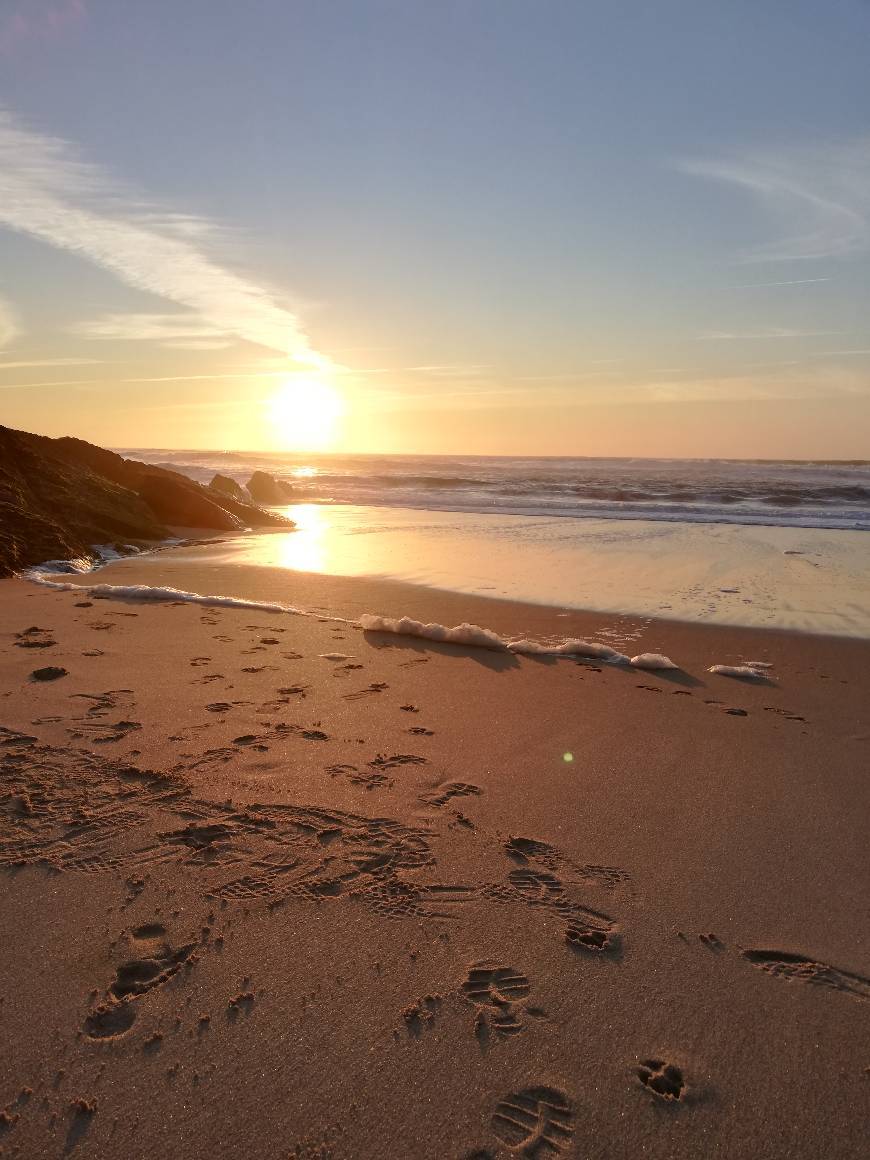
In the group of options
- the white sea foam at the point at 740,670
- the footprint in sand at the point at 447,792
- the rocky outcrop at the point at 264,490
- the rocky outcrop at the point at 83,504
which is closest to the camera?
the footprint in sand at the point at 447,792

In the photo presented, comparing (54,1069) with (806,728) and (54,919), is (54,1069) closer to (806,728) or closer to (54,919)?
(54,919)

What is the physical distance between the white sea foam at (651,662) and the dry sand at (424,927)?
0.90 meters

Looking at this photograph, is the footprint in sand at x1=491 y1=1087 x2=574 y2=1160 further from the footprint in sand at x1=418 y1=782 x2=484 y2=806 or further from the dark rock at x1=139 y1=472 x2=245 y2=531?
the dark rock at x1=139 y1=472 x2=245 y2=531

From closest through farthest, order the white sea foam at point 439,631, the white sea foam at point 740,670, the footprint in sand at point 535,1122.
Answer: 1. the footprint in sand at point 535,1122
2. the white sea foam at point 740,670
3. the white sea foam at point 439,631

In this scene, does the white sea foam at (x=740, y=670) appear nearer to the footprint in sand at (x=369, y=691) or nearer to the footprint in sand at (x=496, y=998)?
the footprint in sand at (x=369, y=691)

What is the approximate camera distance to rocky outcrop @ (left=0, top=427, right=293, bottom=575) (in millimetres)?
9023

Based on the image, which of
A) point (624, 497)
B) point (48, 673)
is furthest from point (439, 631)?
point (624, 497)

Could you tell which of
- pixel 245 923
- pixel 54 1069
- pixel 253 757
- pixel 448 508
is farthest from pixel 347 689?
pixel 448 508

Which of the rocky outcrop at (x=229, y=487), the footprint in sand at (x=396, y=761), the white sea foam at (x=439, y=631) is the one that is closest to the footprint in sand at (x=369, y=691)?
the footprint in sand at (x=396, y=761)

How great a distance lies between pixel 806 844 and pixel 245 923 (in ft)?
6.36

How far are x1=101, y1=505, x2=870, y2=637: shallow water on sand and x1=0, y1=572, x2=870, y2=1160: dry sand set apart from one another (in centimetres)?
319

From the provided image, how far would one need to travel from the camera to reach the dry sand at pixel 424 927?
166 centimetres

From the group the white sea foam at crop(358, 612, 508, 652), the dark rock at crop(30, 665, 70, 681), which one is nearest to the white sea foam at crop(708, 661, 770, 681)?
the white sea foam at crop(358, 612, 508, 652)

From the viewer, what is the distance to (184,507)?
536 inches
